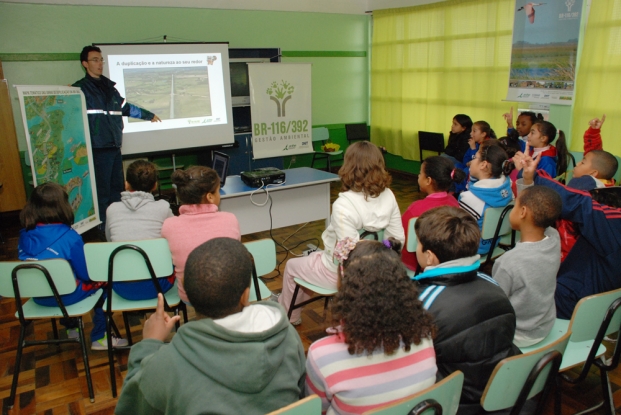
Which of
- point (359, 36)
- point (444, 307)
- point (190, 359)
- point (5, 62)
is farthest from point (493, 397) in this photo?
point (359, 36)

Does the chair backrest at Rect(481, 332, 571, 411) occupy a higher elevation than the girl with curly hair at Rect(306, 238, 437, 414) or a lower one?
lower

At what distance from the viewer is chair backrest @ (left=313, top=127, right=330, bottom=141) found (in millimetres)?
6820

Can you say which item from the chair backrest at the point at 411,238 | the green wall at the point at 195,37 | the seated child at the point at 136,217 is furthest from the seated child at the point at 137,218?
the green wall at the point at 195,37

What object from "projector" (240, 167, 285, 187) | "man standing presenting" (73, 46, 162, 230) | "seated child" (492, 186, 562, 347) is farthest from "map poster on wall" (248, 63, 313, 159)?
"seated child" (492, 186, 562, 347)

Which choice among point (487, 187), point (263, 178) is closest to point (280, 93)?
point (263, 178)

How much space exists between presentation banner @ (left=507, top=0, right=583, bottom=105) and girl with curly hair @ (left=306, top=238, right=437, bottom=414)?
14.3 feet

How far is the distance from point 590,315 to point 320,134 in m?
5.56

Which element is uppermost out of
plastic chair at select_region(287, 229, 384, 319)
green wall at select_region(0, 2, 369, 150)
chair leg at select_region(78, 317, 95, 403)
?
green wall at select_region(0, 2, 369, 150)

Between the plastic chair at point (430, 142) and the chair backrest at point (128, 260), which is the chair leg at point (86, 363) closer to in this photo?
the chair backrest at point (128, 260)

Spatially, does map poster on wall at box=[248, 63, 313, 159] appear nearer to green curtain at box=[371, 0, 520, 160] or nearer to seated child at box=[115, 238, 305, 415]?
green curtain at box=[371, 0, 520, 160]

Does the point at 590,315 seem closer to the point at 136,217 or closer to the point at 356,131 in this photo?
the point at 136,217

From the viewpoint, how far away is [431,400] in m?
1.10

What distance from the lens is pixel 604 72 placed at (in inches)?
170

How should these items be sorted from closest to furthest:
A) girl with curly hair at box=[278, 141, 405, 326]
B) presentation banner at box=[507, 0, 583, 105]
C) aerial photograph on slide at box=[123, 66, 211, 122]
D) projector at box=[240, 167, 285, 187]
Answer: girl with curly hair at box=[278, 141, 405, 326] < projector at box=[240, 167, 285, 187] < presentation banner at box=[507, 0, 583, 105] < aerial photograph on slide at box=[123, 66, 211, 122]
